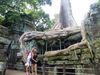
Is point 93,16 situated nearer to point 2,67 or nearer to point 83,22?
point 83,22

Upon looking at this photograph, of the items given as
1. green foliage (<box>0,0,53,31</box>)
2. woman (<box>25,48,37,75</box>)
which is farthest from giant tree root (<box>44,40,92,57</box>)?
green foliage (<box>0,0,53,31</box>)

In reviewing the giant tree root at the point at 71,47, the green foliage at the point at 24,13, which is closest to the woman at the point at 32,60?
the giant tree root at the point at 71,47

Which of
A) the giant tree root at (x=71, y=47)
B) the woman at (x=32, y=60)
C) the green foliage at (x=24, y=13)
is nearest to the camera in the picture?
the woman at (x=32, y=60)

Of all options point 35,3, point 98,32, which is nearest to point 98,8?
point 98,32

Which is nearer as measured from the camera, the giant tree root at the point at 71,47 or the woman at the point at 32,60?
the woman at the point at 32,60

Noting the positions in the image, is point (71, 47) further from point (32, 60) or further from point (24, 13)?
point (24, 13)

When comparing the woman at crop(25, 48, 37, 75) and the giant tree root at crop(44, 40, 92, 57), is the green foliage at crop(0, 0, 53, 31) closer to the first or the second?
the giant tree root at crop(44, 40, 92, 57)

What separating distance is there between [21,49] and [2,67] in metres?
3.00

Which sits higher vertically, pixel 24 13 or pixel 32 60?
pixel 24 13

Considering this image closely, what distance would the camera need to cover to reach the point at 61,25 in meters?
14.6

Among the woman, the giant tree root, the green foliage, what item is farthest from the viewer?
the green foliage

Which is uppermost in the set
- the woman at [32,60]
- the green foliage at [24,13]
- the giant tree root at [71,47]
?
the green foliage at [24,13]

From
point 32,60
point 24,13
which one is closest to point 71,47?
point 32,60

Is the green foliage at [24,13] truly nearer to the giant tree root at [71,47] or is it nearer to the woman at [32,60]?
the giant tree root at [71,47]
